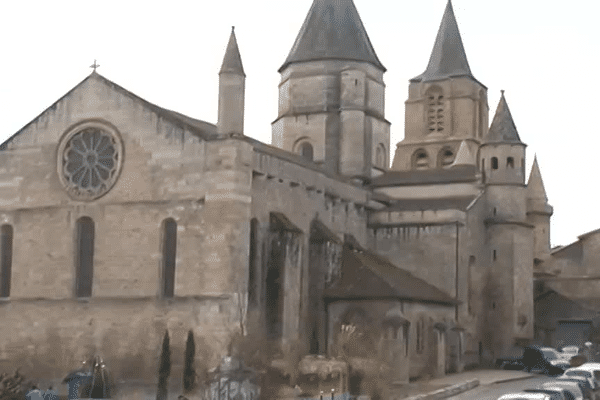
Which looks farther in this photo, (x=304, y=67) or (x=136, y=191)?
(x=304, y=67)

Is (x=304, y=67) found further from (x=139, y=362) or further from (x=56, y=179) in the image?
(x=139, y=362)

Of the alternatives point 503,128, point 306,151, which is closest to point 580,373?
point 503,128

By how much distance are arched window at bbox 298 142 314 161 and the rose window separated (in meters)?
18.0

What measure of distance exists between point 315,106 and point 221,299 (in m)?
22.6

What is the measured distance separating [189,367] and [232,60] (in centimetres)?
1366

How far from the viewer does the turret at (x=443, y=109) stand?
76812 millimetres

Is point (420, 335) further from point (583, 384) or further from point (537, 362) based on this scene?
point (583, 384)

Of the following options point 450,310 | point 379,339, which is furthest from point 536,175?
point 379,339

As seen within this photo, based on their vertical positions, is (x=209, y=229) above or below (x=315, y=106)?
below

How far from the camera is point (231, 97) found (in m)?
48.0

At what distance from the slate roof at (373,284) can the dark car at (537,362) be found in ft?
18.2

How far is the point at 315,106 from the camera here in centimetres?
6675

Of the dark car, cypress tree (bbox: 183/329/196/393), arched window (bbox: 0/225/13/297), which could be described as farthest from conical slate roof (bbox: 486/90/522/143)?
arched window (bbox: 0/225/13/297)

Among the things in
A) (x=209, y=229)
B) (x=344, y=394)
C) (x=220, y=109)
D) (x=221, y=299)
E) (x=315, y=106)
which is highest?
(x=315, y=106)
